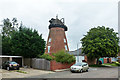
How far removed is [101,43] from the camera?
27625 mm

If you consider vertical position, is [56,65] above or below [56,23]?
below

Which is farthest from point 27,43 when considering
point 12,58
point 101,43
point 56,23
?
point 56,23

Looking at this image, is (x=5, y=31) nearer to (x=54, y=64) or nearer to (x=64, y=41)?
(x=64, y=41)

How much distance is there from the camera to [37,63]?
2355cm

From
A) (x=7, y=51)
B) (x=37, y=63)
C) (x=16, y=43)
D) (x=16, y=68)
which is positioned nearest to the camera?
(x=16, y=68)

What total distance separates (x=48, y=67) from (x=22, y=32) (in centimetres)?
903

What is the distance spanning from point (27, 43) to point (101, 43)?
1485 cm

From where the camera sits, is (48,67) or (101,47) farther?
(101,47)

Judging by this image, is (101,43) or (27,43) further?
(101,43)

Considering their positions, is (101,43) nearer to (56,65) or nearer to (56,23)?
(56,65)

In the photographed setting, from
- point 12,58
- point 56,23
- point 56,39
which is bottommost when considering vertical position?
point 12,58

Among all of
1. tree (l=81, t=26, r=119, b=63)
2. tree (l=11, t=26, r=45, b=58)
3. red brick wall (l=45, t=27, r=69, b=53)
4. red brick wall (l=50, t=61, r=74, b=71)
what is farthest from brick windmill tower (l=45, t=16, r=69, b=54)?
red brick wall (l=50, t=61, r=74, b=71)

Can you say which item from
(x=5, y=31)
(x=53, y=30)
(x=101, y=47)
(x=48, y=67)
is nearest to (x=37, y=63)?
(x=48, y=67)

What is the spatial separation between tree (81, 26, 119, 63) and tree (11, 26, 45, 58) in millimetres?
10227
